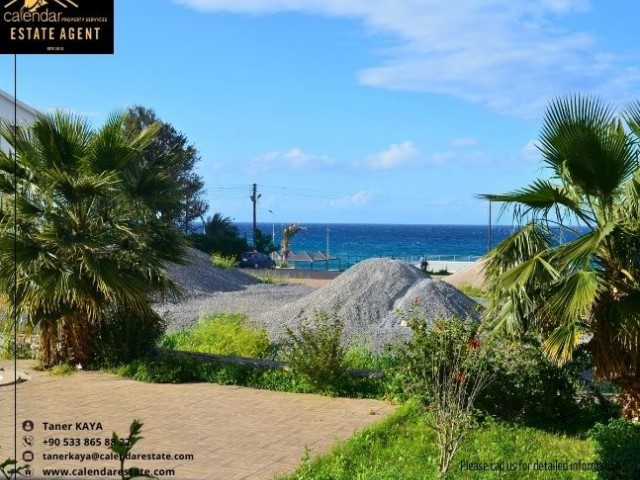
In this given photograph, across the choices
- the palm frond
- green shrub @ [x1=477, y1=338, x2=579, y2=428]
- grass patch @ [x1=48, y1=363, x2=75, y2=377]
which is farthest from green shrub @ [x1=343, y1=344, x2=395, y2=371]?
grass patch @ [x1=48, y1=363, x2=75, y2=377]

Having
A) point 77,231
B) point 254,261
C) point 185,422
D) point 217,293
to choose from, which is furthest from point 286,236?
point 185,422

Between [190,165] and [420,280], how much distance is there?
119 feet

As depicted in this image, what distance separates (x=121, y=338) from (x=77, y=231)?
1713mm

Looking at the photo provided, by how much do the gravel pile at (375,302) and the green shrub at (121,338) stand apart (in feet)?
12.1

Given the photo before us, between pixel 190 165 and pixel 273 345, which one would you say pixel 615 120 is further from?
pixel 190 165

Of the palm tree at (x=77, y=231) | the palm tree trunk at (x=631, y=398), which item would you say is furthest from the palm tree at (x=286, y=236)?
the palm tree trunk at (x=631, y=398)

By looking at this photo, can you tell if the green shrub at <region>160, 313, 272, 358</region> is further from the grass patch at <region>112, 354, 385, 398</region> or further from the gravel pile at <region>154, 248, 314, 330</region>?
the gravel pile at <region>154, 248, 314, 330</region>

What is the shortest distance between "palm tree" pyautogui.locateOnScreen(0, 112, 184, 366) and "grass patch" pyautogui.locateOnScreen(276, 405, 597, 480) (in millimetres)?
4488

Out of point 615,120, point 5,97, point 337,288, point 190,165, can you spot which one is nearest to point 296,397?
point 615,120

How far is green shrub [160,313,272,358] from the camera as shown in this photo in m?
12.3

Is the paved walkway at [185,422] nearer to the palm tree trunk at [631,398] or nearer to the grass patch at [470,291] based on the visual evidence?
the palm tree trunk at [631,398]

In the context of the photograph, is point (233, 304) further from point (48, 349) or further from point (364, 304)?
point (48, 349)

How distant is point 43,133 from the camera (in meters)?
10.6

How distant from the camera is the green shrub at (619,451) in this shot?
17.8 ft
